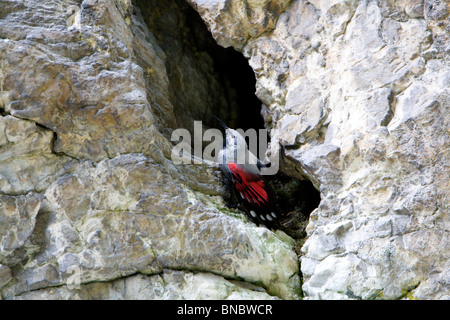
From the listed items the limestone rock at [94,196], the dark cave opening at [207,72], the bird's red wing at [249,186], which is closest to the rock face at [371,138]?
the bird's red wing at [249,186]

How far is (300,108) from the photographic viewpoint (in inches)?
112

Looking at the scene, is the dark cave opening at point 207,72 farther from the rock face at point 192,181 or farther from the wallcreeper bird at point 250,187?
the rock face at point 192,181

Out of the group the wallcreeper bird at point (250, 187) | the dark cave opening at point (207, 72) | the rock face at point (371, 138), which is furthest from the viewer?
the dark cave opening at point (207, 72)

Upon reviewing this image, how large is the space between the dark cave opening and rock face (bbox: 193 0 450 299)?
0.78 m

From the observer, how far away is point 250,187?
2.94 m

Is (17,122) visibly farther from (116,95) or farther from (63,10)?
(63,10)

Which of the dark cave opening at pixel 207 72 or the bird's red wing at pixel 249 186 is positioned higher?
the dark cave opening at pixel 207 72

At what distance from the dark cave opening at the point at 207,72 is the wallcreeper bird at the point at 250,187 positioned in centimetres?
38

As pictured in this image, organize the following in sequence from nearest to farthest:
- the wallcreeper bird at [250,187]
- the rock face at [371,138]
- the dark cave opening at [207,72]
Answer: the rock face at [371,138] → the wallcreeper bird at [250,187] → the dark cave opening at [207,72]

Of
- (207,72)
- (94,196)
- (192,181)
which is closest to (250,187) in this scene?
(192,181)

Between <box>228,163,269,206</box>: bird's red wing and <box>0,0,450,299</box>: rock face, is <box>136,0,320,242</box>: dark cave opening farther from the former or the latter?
<box>0,0,450,299</box>: rock face

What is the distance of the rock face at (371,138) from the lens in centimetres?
231
